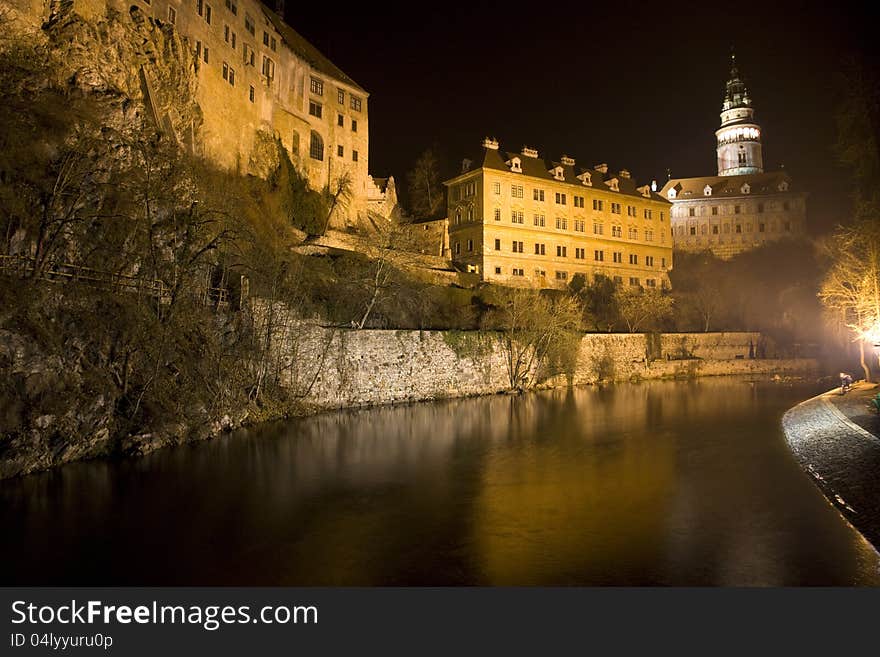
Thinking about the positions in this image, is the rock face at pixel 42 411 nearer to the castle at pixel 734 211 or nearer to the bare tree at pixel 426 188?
the bare tree at pixel 426 188

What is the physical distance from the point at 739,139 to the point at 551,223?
4845 cm

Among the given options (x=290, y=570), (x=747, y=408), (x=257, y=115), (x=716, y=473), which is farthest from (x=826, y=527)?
(x=257, y=115)

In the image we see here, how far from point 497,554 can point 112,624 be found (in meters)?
5.11

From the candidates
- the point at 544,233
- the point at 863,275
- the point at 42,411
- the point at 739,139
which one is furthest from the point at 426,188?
the point at 739,139

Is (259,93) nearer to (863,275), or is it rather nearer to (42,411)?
A: (42,411)

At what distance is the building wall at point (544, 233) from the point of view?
141 feet

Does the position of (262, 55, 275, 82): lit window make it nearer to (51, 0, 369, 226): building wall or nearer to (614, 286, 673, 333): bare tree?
(51, 0, 369, 226): building wall

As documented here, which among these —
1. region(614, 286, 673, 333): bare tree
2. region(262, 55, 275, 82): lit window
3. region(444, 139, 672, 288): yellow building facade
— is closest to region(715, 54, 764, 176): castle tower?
region(444, 139, 672, 288): yellow building facade

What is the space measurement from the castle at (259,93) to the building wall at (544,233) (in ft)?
22.0

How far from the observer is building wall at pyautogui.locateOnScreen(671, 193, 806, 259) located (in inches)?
2574

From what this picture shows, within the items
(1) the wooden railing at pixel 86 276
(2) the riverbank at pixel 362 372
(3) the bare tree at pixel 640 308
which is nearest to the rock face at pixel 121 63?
(1) the wooden railing at pixel 86 276

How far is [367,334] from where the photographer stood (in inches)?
968

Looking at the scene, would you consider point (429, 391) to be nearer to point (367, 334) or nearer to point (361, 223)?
point (367, 334)

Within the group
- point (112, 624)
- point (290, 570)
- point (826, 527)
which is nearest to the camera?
point (112, 624)
